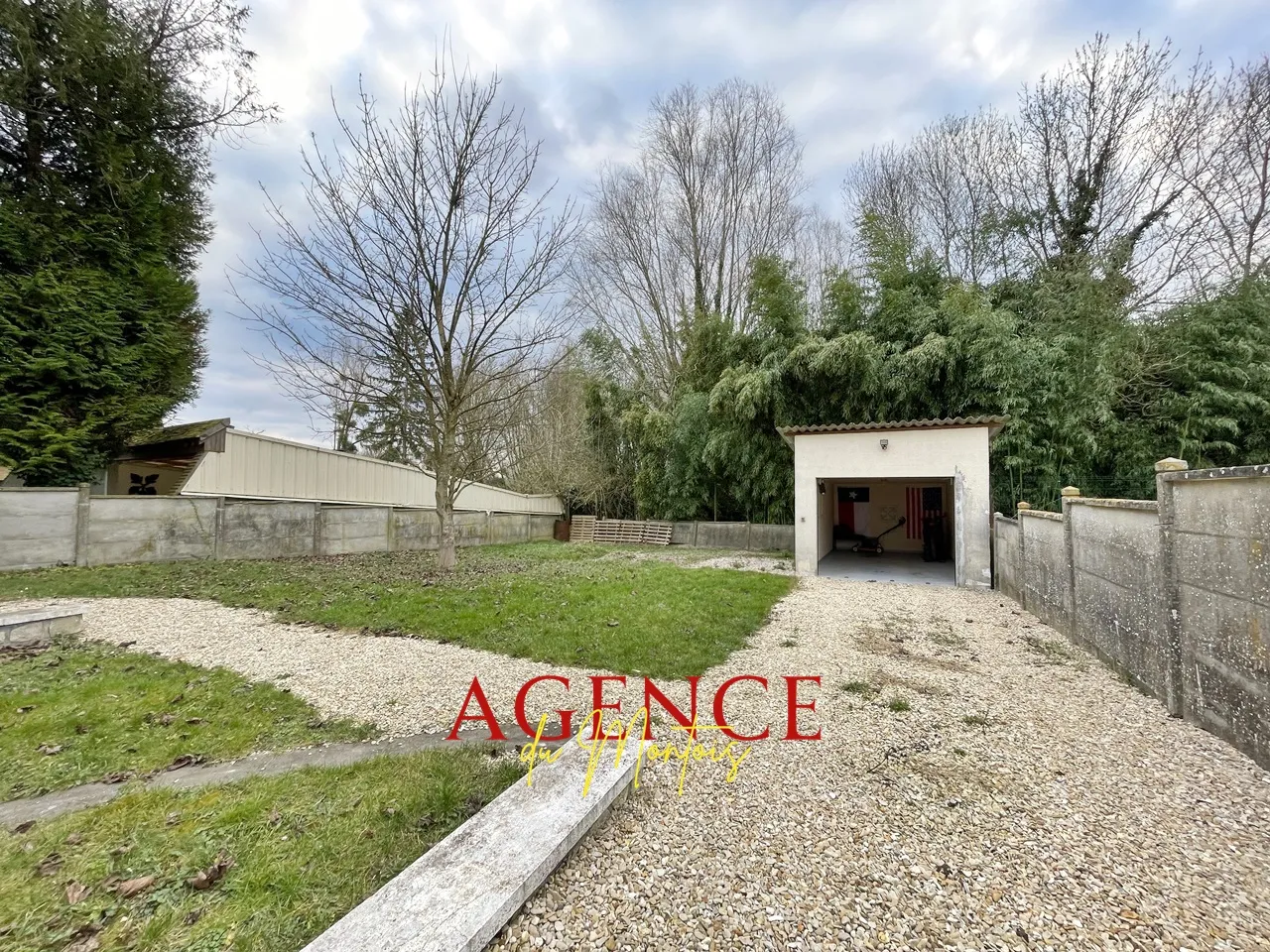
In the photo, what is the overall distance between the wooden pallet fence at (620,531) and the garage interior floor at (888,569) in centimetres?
482

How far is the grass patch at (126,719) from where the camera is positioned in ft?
8.05

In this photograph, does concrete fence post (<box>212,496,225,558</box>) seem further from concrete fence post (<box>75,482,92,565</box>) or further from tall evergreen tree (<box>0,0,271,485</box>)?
tall evergreen tree (<box>0,0,271,485</box>)

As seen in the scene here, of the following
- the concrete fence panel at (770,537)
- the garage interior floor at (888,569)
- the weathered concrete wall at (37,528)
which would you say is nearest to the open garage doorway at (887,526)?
the garage interior floor at (888,569)

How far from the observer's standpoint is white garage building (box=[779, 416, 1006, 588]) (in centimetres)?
826

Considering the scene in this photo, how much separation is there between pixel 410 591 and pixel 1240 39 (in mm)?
17212

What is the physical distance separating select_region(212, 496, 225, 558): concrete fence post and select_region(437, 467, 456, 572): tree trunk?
4.08 meters

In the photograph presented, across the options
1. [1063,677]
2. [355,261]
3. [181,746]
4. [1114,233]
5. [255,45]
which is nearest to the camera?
[181,746]

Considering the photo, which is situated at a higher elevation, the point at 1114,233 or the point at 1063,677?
the point at 1114,233

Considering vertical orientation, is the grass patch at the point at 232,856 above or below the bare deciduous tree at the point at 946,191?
below

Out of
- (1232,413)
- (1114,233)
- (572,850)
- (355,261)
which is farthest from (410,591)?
(1114,233)

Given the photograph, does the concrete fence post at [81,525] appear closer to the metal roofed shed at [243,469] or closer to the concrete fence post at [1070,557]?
the metal roofed shed at [243,469]

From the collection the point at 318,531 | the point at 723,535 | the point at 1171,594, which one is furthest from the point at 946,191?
the point at 318,531

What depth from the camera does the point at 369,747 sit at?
9.00 feet

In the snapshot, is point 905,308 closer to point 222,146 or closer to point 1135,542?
point 1135,542
